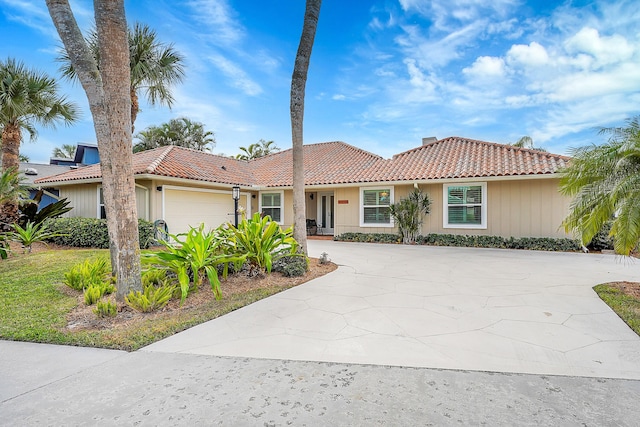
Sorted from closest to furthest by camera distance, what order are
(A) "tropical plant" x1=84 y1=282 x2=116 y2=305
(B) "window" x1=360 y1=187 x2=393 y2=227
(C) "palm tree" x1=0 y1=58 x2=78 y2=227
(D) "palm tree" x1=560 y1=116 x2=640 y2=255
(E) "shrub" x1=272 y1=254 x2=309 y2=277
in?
(A) "tropical plant" x1=84 y1=282 x2=116 y2=305 → (D) "palm tree" x1=560 y1=116 x2=640 y2=255 → (E) "shrub" x1=272 y1=254 x2=309 y2=277 → (C) "palm tree" x1=0 y1=58 x2=78 y2=227 → (B) "window" x1=360 y1=187 x2=393 y2=227

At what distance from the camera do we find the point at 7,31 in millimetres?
9789

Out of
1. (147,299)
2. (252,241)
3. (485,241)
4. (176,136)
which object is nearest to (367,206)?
(485,241)

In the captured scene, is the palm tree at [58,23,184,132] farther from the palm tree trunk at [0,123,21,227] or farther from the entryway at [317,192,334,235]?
the entryway at [317,192,334,235]

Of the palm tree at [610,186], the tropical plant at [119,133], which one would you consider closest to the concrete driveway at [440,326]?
the palm tree at [610,186]

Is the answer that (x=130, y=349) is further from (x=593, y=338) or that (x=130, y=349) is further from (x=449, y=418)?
(x=593, y=338)

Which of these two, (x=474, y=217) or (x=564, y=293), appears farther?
(x=474, y=217)

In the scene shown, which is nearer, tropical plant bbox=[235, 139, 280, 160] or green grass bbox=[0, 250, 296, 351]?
green grass bbox=[0, 250, 296, 351]

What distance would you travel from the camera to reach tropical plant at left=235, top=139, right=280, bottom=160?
35344mm

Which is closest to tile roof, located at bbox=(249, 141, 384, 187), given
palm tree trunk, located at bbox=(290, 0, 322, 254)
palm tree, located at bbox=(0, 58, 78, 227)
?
palm tree trunk, located at bbox=(290, 0, 322, 254)

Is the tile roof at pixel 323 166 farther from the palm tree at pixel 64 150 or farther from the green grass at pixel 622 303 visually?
the palm tree at pixel 64 150

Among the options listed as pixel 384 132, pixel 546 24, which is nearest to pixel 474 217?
pixel 546 24

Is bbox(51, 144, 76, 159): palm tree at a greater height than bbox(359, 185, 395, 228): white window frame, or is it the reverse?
bbox(51, 144, 76, 159): palm tree

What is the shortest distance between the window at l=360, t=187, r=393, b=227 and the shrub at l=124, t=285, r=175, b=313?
445 inches

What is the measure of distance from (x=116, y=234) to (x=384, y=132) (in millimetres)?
18468
